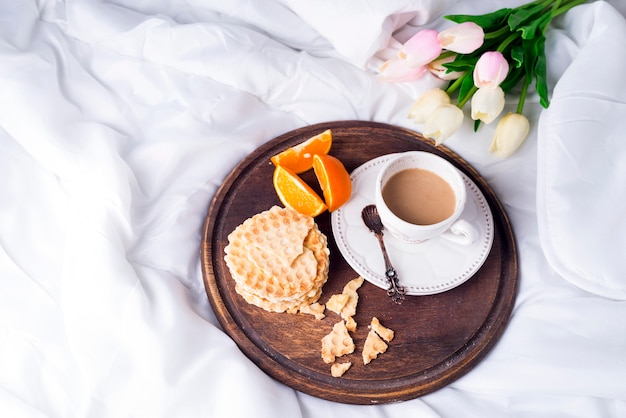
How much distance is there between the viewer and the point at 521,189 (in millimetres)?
1367

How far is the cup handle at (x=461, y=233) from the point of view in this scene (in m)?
1.15

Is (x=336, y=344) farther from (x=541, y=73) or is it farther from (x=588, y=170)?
(x=541, y=73)

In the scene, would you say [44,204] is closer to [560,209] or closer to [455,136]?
[455,136]

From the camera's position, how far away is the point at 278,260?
116 centimetres

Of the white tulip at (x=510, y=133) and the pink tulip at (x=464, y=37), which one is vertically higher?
the pink tulip at (x=464, y=37)

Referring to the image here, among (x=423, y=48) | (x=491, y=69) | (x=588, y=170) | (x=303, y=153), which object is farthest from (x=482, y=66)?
(x=303, y=153)

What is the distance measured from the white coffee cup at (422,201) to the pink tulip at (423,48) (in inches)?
9.9

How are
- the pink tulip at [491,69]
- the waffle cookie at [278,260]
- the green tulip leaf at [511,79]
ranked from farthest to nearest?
the green tulip leaf at [511,79] < the pink tulip at [491,69] < the waffle cookie at [278,260]

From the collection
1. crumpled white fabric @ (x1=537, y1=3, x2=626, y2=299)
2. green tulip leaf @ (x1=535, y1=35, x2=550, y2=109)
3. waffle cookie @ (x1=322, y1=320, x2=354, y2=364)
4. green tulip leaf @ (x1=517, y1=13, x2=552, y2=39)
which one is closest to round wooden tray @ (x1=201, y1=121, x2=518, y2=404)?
waffle cookie @ (x1=322, y1=320, x2=354, y2=364)

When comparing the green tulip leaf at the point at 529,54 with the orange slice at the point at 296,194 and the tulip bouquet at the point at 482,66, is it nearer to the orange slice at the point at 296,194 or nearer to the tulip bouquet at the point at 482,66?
the tulip bouquet at the point at 482,66

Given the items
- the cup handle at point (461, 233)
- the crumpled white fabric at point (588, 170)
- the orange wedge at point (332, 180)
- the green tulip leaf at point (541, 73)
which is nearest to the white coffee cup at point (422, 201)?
the cup handle at point (461, 233)

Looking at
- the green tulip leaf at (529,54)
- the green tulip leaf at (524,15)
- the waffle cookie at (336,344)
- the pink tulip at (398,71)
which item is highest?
the green tulip leaf at (524,15)

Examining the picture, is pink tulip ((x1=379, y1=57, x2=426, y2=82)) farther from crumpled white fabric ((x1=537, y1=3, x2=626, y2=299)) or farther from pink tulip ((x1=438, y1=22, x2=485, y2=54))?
crumpled white fabric ((x1=537, y1=3, x2=626, y2=299))

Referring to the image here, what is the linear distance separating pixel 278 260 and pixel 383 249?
213mm
